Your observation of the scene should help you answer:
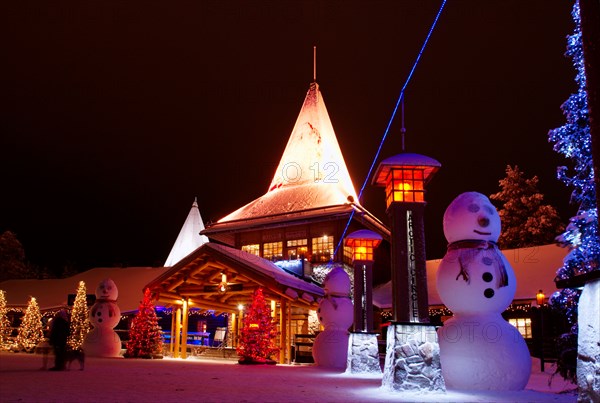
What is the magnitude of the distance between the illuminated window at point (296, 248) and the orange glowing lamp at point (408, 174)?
16153mm

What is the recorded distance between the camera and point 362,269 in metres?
16.0

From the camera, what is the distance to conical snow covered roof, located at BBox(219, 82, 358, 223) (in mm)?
27219

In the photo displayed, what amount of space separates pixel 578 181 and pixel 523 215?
28992 mm

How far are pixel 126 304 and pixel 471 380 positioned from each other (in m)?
20.3

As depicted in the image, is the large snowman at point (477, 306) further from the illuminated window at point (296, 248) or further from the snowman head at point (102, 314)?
the illuminated window at point (296, 248)

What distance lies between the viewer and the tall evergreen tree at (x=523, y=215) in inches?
1382

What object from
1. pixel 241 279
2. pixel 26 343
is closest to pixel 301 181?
pixel 241 279

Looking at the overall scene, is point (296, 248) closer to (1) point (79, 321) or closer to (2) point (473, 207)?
(1) point (79, 321)

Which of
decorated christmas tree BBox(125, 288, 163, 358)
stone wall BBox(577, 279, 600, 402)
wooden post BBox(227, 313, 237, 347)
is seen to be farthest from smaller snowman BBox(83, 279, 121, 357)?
stone wall BBox(577, 279, 600, 402)

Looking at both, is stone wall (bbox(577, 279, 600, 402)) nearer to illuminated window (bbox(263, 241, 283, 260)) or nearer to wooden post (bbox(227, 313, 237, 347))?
illuminated window (bbox(263, 241, 283, 260))

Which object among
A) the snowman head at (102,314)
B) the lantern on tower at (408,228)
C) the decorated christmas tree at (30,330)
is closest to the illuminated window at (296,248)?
the snowman head at (102,314)

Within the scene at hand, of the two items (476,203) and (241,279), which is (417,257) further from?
(241,279)

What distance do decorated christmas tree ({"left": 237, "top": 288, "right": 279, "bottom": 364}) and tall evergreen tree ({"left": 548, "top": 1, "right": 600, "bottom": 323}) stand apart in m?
9.56

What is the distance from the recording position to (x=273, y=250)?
27266 millimetres
